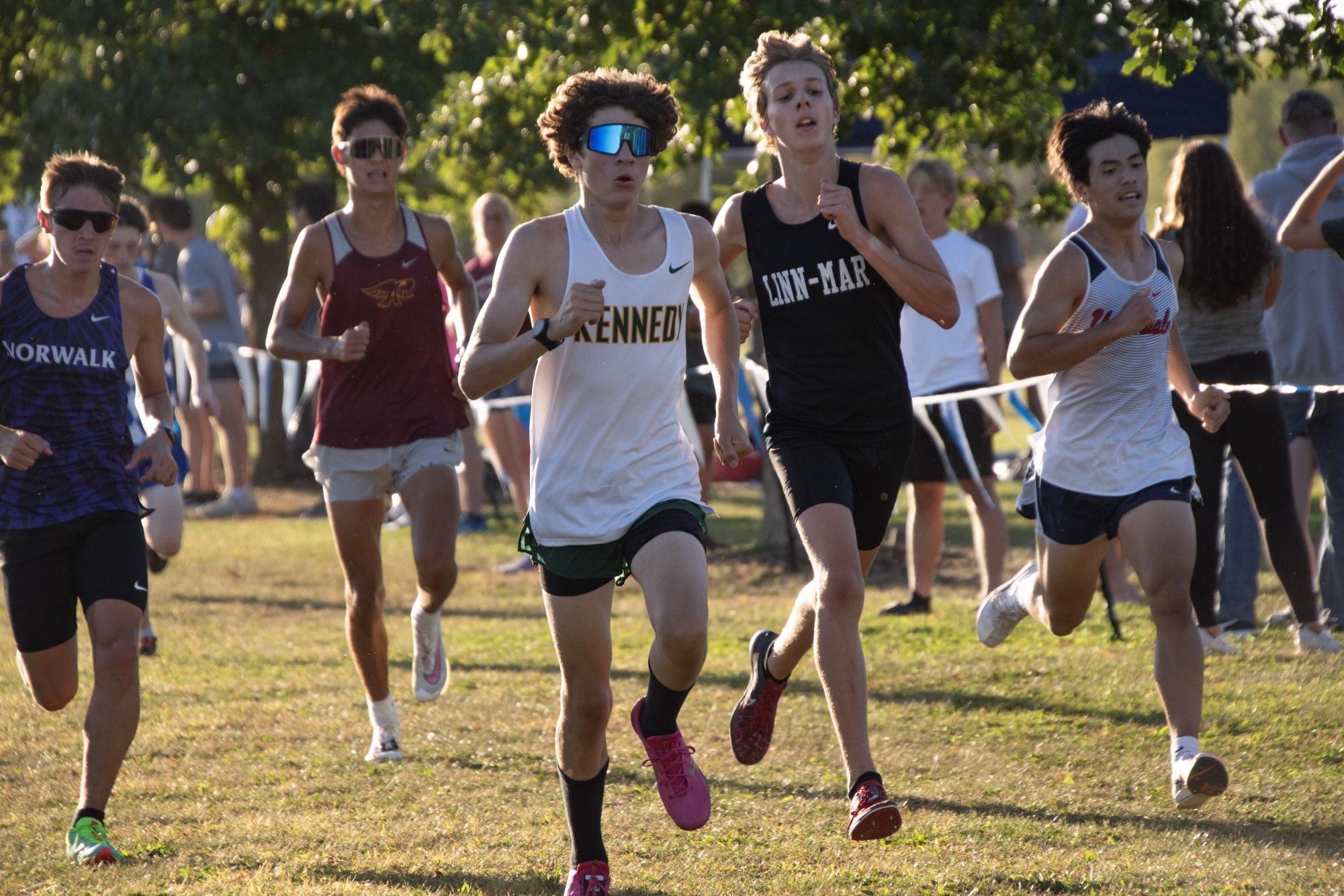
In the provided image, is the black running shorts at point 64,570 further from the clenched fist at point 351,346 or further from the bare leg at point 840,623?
the bare leg at point 840,623

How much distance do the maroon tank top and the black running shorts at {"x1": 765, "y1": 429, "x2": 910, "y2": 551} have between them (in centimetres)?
168

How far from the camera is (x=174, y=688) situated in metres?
7.78

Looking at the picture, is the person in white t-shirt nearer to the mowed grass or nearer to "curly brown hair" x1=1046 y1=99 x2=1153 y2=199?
the mowed grass

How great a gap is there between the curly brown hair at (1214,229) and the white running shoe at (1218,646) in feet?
5.24

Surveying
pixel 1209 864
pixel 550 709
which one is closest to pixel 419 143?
pixel 550 709

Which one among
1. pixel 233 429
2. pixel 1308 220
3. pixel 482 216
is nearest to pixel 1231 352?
pixel 1308 220

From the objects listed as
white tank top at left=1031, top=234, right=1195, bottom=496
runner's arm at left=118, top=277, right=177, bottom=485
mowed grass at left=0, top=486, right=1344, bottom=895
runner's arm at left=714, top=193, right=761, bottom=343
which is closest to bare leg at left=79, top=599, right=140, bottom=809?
mowed grass at left=0, top=486, right=1344, bottom=895

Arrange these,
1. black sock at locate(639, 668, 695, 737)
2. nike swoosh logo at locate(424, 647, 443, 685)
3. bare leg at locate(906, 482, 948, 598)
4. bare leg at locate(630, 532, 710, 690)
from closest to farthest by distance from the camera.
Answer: bare leg at locate(630, 532, 710, 690) < black sock at locate(639, 668, 695, 737) < nike swoosh logo at locate(424, 647, 443, 685) < bare leg at locate(906, 482, 948, 598)

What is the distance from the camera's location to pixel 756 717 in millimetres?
5227

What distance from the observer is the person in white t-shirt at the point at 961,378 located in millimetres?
8352

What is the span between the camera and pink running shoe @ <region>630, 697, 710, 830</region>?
435 centimetres

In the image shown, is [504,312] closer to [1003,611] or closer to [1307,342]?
[1003,611]

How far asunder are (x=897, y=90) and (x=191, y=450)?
7.67m

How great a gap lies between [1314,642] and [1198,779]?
10.1ft
